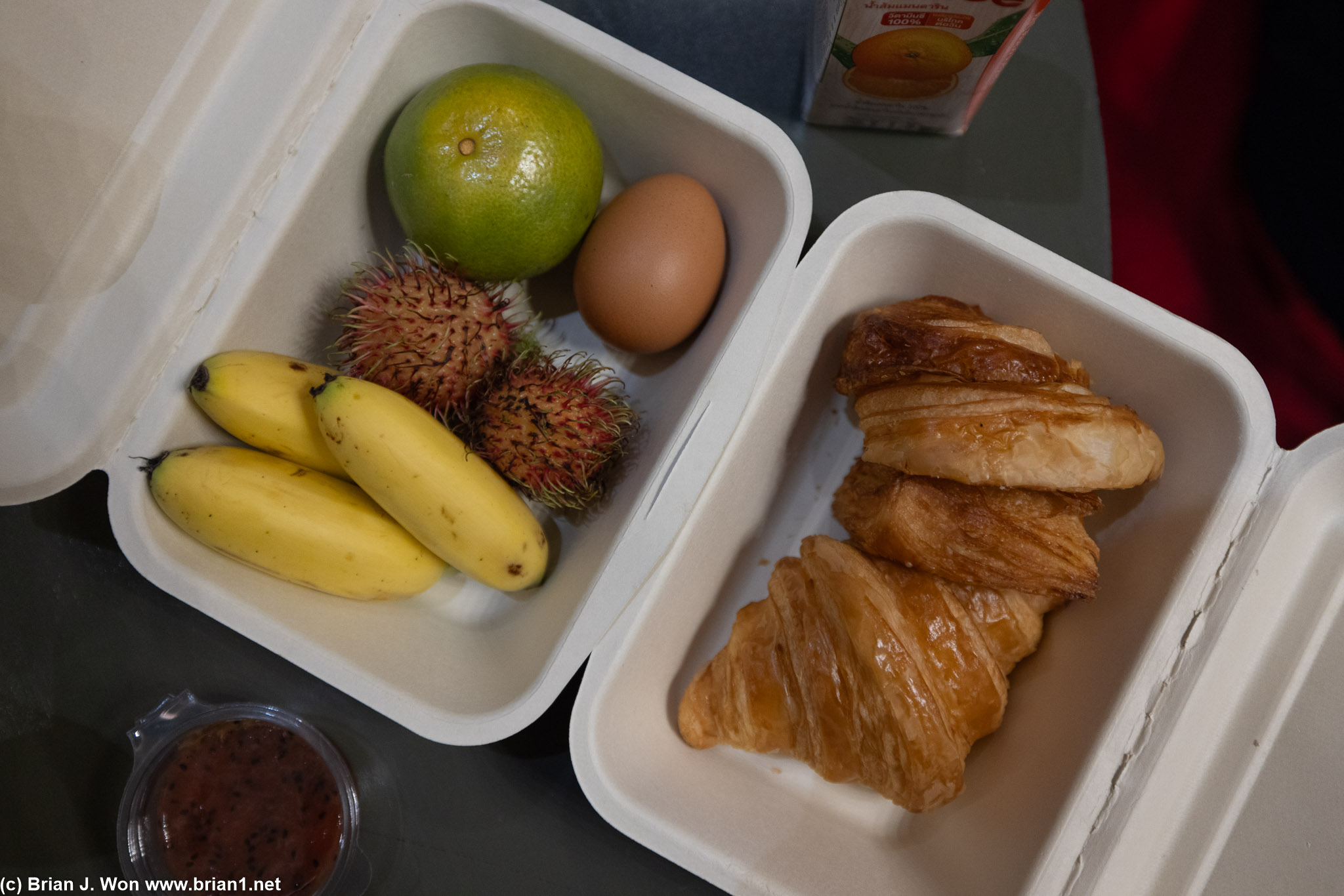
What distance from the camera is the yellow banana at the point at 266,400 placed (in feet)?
2.65

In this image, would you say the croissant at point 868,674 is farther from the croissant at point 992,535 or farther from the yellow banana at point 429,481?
the yellow banana at point 429,481

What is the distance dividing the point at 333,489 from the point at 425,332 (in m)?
0.20

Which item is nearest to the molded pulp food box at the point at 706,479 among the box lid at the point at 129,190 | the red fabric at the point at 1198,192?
the box lid at the point at 129,190

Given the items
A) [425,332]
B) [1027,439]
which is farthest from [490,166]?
[1027,439]

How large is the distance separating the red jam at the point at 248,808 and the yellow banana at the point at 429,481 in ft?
1.02

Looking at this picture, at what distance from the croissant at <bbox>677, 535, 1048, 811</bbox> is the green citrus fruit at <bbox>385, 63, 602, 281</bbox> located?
0.47m

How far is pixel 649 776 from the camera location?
88 centimetres

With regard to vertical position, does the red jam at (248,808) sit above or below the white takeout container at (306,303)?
below

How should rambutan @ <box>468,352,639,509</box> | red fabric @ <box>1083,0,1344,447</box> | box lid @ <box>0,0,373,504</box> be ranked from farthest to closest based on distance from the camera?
red fabric @ <box>1083,0,1344,447</box>, rambutan @ <box>468,352,639,509</box>, box lid @ <box>0,0,373,504</box>

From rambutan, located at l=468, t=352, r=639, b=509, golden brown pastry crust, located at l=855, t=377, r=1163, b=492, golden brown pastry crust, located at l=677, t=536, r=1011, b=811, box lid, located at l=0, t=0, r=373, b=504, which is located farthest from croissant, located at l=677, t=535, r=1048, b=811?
box lid, located at l=0, t=0, r=373, b=504

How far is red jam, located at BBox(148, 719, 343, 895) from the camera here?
0.91 meters

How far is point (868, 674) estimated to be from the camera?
2.77 feet

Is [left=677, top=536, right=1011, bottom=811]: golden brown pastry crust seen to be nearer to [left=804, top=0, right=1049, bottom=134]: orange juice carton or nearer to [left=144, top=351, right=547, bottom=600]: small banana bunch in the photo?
[left=144, top=351, right=547, bottom=600]: small banana bunch

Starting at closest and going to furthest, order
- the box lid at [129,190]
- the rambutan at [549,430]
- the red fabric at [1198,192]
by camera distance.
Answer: the box lid at [129,190], the rambutan at [549,430], the red fabric at [1198,192]
